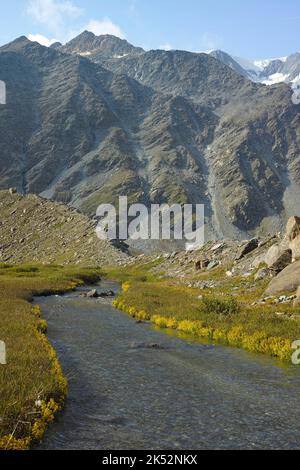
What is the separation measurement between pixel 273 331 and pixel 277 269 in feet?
62.6

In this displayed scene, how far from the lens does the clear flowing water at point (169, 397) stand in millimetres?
13617

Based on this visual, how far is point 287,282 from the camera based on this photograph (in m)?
37.4

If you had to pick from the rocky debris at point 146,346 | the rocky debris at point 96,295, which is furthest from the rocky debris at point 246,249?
the rocky debris at point 146,346

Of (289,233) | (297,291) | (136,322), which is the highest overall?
(289,233)

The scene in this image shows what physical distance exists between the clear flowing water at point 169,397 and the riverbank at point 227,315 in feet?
4.53

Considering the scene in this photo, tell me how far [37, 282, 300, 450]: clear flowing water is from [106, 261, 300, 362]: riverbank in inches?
54.3

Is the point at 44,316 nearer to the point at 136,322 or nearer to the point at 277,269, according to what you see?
the point at 136,322

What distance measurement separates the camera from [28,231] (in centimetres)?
13662

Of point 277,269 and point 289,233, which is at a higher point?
point 289,233

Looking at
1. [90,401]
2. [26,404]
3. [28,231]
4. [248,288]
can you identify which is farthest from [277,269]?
[28,231]

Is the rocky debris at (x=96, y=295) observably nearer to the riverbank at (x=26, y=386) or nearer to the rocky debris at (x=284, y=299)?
the rocky debris at (x=284, y=299)

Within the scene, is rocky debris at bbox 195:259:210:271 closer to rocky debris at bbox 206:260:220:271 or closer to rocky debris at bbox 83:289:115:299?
rocky debris at bbox 206:260:220:271

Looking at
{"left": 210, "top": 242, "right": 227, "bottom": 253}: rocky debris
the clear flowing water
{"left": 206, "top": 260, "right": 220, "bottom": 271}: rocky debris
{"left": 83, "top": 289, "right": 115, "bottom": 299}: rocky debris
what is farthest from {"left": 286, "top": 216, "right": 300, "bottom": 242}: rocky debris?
{"left": 210, "top": 242, "right": 227, "bottom": 253}: rocky debris
